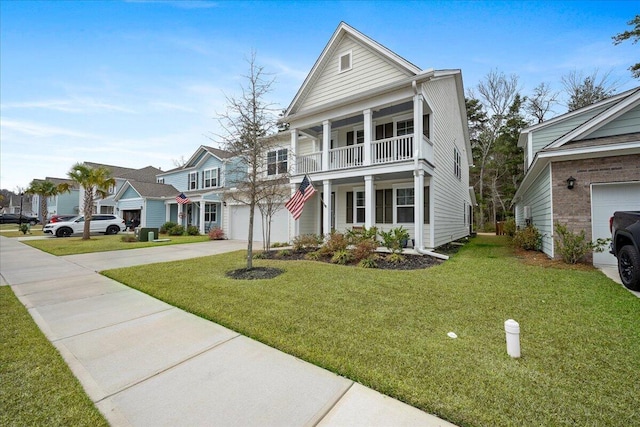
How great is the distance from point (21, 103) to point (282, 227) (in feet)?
48.1

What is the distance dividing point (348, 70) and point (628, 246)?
10759mm

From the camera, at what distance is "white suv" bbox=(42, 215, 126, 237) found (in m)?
20.5

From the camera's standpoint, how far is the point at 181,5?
33.5 ft

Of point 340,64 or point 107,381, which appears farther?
point 340,64

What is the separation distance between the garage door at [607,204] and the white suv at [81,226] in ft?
Result: 95.5

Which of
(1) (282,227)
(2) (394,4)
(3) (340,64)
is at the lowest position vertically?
(1) (282,227)

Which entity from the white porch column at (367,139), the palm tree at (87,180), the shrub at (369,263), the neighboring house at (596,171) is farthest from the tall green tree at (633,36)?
the palm tree at (87,180)

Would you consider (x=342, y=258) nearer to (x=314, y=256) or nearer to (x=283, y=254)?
(x=314, y=256)

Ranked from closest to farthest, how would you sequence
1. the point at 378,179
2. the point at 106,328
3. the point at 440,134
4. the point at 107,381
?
the point at 107,381 < the point at 106,328 < the point at 378,179 < the point at 440,134

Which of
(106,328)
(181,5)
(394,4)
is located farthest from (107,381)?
(394,4)

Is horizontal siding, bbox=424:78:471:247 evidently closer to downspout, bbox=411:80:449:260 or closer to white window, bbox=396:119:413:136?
white window, bbox=396:119:413:136

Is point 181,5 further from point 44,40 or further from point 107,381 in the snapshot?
point 107,381

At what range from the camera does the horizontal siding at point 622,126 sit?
7.96 m

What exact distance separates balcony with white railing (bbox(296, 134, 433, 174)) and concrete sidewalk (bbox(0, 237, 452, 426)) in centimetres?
837
